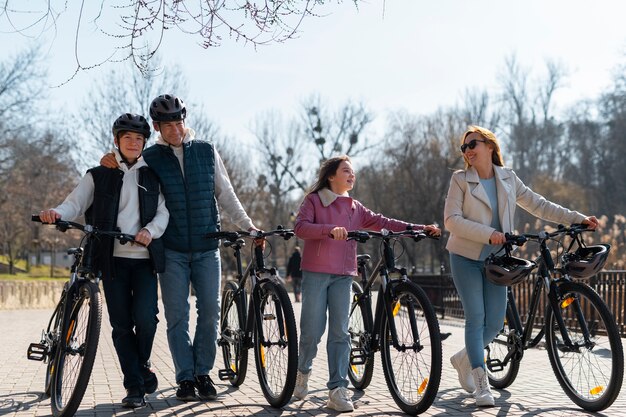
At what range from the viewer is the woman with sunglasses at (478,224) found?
246 inches

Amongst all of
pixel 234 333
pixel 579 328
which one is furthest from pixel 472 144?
pixel 234 333

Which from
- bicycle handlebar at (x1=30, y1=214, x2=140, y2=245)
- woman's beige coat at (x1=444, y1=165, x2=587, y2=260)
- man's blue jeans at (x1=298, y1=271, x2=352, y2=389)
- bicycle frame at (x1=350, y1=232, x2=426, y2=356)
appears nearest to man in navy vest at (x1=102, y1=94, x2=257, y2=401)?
bicycle handlebar at (x1=30, y1=214, x2=140, y2=245)

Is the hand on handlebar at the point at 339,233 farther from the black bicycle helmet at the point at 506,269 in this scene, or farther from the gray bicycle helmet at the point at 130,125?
the gray bicycle helmet at the point at 130,125

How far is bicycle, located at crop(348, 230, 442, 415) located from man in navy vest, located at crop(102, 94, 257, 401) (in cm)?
109

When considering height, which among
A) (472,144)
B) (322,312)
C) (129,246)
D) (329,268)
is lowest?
(322,312)

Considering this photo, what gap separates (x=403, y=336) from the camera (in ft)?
19.3

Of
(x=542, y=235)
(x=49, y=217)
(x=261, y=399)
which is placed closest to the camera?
(x=49, y=217)

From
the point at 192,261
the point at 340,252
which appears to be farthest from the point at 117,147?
the point at 340,252

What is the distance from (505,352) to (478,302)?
0.74m

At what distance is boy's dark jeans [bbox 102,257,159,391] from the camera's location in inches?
240

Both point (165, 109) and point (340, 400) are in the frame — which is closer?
point (340, 400)

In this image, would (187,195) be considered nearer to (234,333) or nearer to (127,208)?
(127,208)

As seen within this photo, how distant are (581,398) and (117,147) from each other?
11.7ft

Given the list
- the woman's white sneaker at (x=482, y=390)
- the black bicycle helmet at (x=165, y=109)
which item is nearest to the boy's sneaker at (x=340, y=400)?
the woman's white sneaker at (x=482, y=390)
